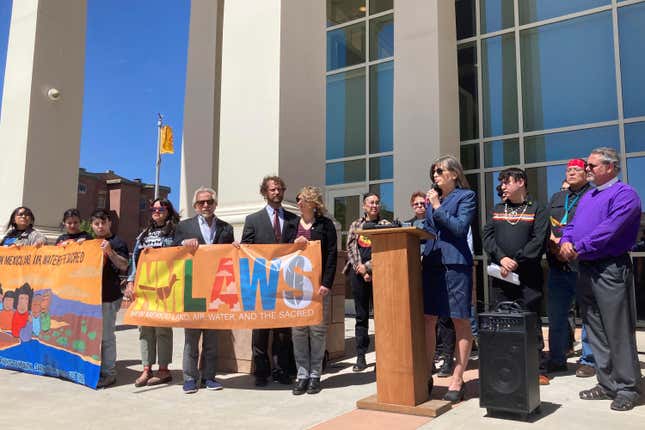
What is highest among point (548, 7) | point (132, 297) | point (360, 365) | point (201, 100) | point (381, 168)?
point (548, 7)

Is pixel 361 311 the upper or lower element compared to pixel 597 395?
upper

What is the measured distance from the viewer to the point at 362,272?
584cm

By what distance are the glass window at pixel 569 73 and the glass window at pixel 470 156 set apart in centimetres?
115

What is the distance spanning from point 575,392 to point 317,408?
2.29 metres

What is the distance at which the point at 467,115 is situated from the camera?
11773 millimetres

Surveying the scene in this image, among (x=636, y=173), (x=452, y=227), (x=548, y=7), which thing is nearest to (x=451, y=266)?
(x=452, y=227)

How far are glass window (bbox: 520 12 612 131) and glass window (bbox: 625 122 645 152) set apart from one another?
1.43 feet

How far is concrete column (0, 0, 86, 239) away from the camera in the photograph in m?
8.77

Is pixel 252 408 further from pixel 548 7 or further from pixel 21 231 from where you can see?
pixel 548 7

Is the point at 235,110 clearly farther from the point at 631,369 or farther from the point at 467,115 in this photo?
the point at 467,115

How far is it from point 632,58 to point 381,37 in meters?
5.90

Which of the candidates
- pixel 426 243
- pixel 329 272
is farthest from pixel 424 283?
pixel 329 272

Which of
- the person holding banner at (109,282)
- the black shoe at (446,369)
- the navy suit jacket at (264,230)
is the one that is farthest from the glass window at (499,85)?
the person holding banner at (109,282)

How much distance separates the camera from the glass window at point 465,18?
39.7 feet
